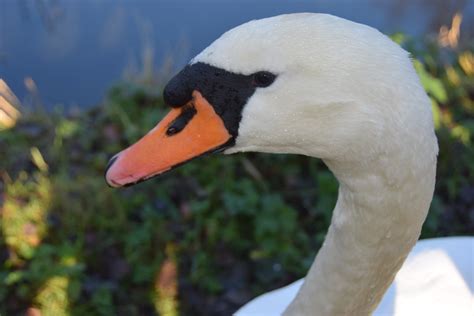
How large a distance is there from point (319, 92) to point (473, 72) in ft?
9.57

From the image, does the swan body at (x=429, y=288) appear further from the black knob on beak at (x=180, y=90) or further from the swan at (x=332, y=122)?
the black knob on beak at (x=180, y=90)

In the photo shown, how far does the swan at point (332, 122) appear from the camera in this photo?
3.58ft

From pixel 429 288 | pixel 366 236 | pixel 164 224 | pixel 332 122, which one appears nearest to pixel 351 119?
pixel 332 122

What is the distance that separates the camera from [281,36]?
110 cm

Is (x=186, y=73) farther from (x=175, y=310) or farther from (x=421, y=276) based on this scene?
(x=175, y=310)

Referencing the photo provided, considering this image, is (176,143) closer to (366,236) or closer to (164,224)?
(366,236)

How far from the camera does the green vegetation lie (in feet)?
8.20

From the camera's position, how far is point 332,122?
3.71ft

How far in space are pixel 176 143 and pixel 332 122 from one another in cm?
28

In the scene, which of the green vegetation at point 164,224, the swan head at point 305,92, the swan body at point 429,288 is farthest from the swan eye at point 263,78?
the green vegetation at point 164,224

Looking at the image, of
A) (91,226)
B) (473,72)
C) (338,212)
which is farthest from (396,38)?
(338,212)

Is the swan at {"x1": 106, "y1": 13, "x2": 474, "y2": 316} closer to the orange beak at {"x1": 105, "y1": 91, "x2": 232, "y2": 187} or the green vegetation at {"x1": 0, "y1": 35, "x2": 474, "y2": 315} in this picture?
the orange beak at {"x1": 105, "y1": 91, "x2": 232, "y2": 187}

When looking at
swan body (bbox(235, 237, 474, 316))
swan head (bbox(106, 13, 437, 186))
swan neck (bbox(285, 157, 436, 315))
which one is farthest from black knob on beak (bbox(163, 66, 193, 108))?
swan body (bbox(235, 237, 474, 316))

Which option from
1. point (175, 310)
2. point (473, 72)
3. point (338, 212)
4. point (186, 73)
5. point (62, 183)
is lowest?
point (473, 72)
